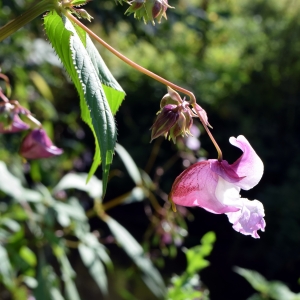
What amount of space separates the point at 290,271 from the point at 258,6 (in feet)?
11.6

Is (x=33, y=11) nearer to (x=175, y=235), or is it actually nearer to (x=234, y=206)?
(x=234, y=206)

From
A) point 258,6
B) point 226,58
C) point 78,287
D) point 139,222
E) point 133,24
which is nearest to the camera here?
point 133,24

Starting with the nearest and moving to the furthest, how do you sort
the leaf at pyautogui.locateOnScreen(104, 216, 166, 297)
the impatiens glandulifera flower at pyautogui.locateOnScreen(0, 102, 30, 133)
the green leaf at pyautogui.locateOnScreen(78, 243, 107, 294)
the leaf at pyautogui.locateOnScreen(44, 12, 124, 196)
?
1. the leaf at pyautogui.locateOnScreen(44, 12, 124, 196)
2. the impatiens glandulifera flower at pyautogui.locateOnScreen(0, 102, 30, 133)
3. the green leaf at pyautogui.locateOnScreen(78, 243, 107, 294)
4. the leaf at pyautogui.locateOnScreen(104, 216, 166, 297)

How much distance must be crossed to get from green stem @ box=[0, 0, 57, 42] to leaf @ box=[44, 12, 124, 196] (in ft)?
0.07

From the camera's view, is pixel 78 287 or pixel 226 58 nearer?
pixel 78 287

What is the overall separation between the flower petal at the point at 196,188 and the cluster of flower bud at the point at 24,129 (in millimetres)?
303

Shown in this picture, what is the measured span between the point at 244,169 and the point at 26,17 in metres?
0.28

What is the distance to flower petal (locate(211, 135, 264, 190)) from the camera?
1.77 feet

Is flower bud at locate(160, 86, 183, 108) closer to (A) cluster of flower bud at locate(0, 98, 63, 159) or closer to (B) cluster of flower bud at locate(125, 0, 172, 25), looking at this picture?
(B) cluster of flower bud at locate(125, 0, 172, 25)

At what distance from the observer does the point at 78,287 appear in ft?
12.1

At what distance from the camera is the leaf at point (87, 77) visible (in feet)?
1.60

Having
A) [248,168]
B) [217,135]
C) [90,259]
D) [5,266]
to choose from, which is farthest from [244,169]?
[217,135]

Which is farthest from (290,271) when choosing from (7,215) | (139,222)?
(7,215)

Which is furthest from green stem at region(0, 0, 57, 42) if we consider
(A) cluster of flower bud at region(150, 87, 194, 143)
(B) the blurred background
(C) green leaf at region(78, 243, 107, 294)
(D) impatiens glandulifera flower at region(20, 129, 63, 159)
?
(B) the blurred background
